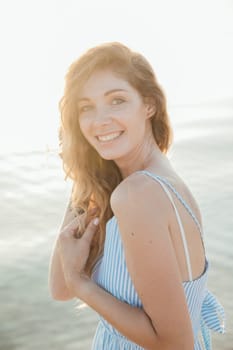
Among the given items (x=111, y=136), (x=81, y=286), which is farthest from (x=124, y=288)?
(x=111, y=136)

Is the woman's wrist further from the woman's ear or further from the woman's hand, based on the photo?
the woman's ear

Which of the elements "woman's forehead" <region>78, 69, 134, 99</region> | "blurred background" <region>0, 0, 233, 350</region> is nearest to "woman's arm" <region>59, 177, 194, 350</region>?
"woman's forehead" <region>78, 69, 134, 99</region>

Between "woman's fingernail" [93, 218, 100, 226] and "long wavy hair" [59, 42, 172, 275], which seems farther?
"woman's fingernail" [93, 218, 100, 226]

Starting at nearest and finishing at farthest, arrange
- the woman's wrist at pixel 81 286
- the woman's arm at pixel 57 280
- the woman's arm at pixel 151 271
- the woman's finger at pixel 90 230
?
the woman's arm at pixel 151 271
the woman's wrist at pixel 81 286
the woman's finger at pixel 90 230
the woman's arm at pixel 57 280

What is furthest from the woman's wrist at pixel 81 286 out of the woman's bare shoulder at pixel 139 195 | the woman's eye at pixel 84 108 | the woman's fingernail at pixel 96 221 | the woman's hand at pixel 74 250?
the woman's eye at pixel 84 108

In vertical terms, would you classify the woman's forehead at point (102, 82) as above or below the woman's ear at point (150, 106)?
above

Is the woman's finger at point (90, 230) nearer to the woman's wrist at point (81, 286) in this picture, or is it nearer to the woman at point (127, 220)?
the woman at point (127, 220)

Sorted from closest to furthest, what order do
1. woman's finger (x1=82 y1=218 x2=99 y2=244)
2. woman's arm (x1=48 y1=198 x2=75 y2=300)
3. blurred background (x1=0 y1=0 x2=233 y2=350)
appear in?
woman's finger (x1=82 y1=218 x2=99 y2=244) < woman's arm (x1=48 y1=198 x2=75 y2=300) < blurred background (x1=0 y1=0 x2=233 y2=350)

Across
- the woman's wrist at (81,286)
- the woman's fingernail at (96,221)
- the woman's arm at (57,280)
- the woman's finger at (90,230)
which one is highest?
the woman's fingernail at (96,221)

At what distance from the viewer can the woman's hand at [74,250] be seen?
2355 mm

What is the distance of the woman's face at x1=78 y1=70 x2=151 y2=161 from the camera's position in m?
2.31

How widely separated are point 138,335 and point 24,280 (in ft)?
10.9

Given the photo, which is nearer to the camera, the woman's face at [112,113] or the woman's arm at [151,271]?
the woman's arm at [151,271]

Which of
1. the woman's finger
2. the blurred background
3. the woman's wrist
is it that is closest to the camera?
the woman's wrist
